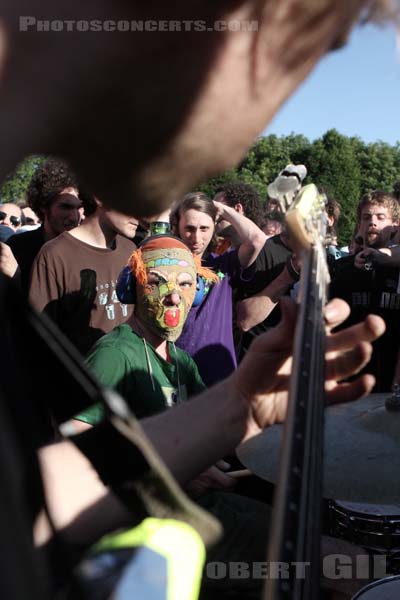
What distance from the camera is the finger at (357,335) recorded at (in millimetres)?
1323

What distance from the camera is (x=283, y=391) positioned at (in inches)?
56.7

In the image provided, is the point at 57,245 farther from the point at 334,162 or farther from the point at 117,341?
the point at 334,162

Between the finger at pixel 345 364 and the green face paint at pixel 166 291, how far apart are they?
174 cm

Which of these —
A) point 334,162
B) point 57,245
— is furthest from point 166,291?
point 334,162

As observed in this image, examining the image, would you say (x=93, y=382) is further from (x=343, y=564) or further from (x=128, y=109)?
(x=343, y=564)

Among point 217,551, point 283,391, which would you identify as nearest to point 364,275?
point 217,551

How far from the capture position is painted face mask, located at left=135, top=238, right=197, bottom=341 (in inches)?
120

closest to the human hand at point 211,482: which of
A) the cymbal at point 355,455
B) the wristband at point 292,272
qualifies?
the cymbal at point 355,455

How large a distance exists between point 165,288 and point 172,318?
6.1 inches

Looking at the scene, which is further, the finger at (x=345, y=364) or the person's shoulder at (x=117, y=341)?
the person's shoulder at (x=117, y=341)

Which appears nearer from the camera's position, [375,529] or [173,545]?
[173,545]

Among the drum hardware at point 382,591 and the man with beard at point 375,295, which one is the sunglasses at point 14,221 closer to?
the man with beard at point 375,295

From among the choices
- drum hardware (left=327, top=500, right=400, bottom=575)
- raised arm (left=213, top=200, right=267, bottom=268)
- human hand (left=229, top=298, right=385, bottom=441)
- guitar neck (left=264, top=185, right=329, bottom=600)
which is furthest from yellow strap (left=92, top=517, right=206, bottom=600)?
raised arm (left=213, top=200, right=267, bottom=268)

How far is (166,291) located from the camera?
10.1ft
